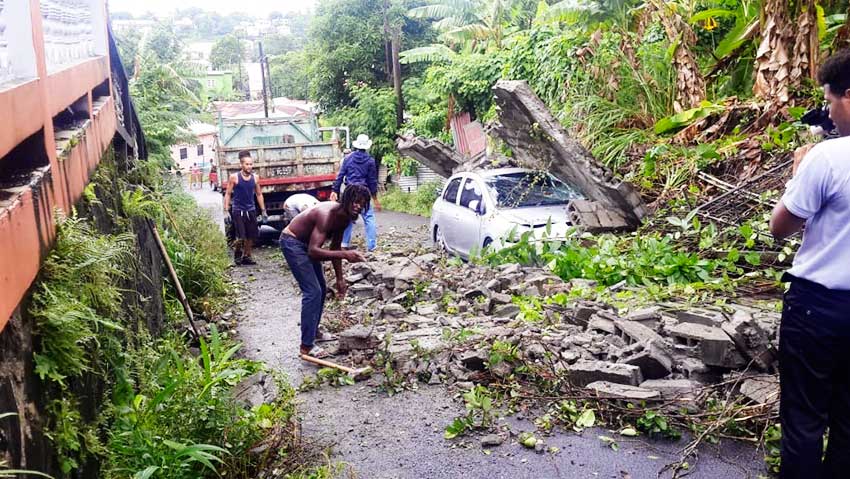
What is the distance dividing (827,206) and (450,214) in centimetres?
814

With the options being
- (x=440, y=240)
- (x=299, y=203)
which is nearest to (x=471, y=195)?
(x=440, y=240)

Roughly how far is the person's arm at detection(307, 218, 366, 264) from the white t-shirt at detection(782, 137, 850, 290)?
3.82m

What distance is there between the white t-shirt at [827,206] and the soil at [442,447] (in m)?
1.64

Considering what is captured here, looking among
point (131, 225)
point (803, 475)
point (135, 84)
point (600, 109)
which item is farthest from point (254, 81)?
point (803, 475)

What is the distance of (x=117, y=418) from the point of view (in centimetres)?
380

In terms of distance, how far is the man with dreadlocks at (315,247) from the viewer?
6.00 metres

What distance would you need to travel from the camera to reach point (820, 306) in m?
2.84

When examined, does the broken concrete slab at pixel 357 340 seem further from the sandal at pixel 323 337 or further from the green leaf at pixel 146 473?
the green leaf at pixel 146 473

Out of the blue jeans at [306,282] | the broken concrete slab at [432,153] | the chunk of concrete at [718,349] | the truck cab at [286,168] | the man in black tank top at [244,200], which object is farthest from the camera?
the broken concrete slab at [432,153]

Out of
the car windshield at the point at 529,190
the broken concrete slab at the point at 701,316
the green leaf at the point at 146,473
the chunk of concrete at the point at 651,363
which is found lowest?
the chunk of concrete at the point at 651,363

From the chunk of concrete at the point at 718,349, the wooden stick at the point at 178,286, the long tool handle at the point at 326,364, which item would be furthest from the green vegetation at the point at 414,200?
the chunk of concrete at the point at 718,349

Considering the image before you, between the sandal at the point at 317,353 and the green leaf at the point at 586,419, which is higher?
the green leaf at the point at 586,419

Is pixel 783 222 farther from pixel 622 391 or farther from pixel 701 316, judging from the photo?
pixel 701 316

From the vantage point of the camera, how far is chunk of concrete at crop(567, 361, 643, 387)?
4.77 metres
